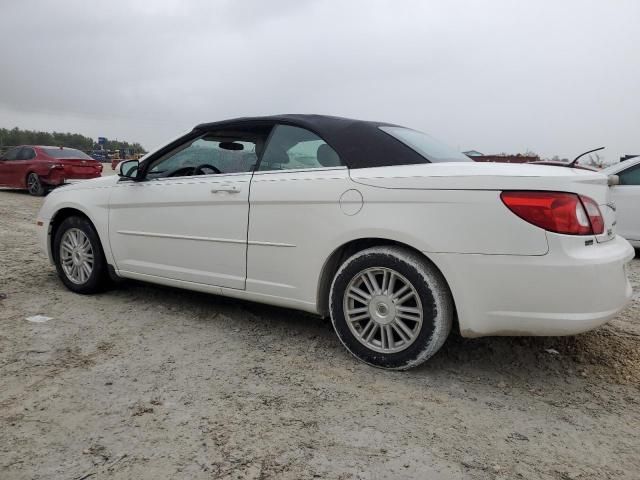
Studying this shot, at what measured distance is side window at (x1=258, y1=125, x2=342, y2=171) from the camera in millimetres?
3166

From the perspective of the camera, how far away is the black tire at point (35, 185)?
45.4 ft

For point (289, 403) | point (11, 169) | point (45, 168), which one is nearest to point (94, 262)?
point (289, 403)

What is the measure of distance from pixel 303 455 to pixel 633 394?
73.1 inches

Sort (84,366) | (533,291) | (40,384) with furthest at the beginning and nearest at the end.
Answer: (84,366) → (40,384) → (533,291)

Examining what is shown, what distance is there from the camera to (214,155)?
3.82 metres

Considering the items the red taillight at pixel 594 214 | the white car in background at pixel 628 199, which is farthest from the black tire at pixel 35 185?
the red taillight at pixel 594 214

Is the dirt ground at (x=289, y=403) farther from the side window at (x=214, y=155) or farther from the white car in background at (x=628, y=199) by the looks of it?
the white car in background at (x=628, y=199)

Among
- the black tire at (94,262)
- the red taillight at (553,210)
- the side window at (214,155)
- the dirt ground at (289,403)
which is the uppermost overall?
the side window at (214,155)

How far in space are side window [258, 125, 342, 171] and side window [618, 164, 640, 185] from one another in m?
5.25

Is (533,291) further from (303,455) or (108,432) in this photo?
(108,432)

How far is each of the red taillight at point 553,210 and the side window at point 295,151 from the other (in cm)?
110

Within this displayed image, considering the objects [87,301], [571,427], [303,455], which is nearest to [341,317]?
[303,455]

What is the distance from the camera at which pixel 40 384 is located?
2643 millimetres

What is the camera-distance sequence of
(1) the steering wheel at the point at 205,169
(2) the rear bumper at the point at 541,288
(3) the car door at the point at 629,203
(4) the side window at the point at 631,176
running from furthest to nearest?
(4) the side window at the point at 631,176, (3) the car door at the point at 629,203, (1) the steering wheel at the point at 205,169, (2) the rear bumper at the point at 541,288
